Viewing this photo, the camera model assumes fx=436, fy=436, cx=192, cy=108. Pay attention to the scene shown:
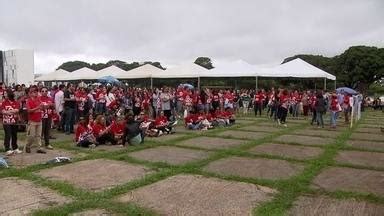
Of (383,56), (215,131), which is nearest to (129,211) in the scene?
(215,131)

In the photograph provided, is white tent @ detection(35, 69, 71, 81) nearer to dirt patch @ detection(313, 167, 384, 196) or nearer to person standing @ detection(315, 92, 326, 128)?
person standing @ detection(315, 92, 326, 128)

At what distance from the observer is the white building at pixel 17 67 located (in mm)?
26675

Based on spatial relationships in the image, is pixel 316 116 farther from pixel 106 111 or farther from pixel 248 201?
pixel 248 201

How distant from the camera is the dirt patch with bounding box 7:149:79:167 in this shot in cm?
941

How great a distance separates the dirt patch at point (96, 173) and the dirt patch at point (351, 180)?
3.46m

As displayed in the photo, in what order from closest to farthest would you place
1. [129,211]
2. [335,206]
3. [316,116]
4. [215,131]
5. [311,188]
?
[129,211]
[335,206]
[311,188]
[215,131]
[316,116]

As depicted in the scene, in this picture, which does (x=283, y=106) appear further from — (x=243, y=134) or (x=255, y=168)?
(x=255, y=168)

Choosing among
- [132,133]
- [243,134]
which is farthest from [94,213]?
[243,134]

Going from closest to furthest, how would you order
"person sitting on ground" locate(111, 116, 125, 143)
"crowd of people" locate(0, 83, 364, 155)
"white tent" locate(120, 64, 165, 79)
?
"crowd of people" locate(0, 83, 364, 155) < "person sitting on ground" locate(111, 116, 125, 143) < "white tent" locate(120, 64, 165, 79)

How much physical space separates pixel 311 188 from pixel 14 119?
270 inches

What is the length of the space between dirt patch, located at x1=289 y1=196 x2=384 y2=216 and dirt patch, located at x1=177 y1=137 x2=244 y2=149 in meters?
5.39

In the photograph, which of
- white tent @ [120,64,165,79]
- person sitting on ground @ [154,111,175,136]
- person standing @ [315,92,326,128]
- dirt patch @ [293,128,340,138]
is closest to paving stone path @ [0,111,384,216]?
person sitting on ground @ [154,111,175,136]

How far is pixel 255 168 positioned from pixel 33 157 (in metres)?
5.11

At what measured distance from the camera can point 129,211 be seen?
615 cm
